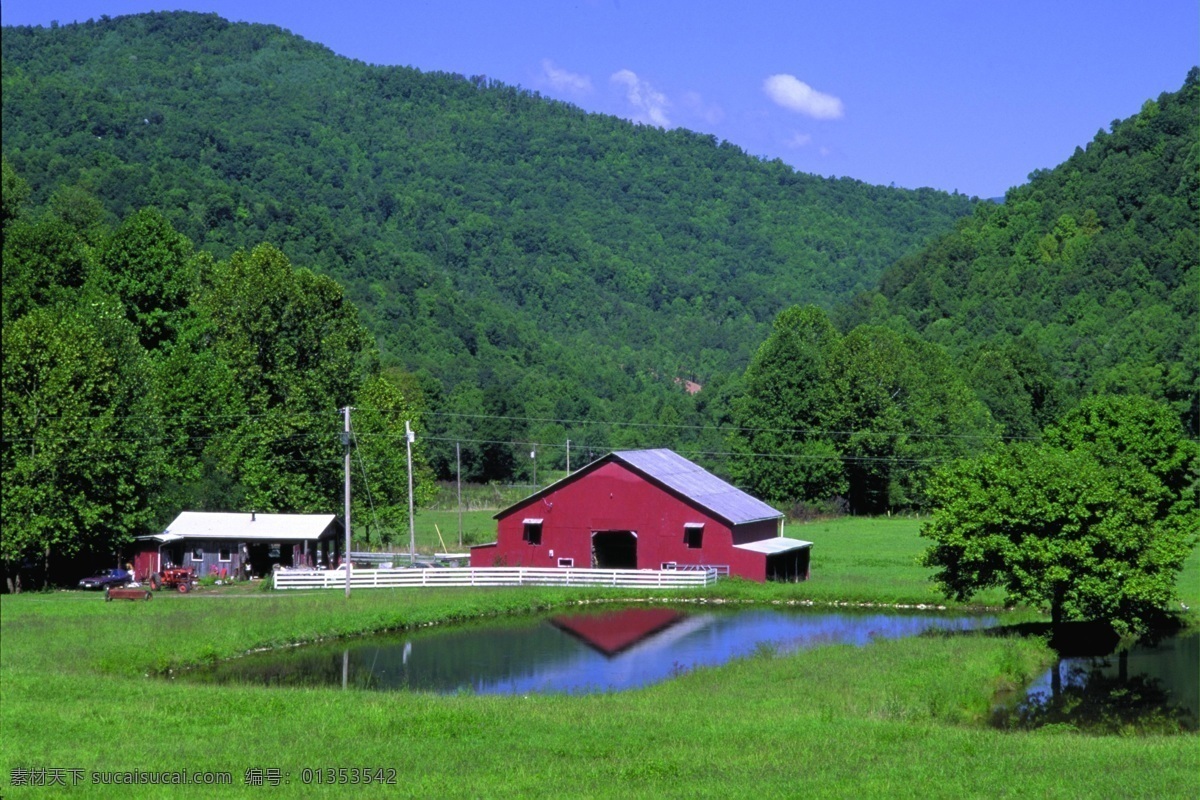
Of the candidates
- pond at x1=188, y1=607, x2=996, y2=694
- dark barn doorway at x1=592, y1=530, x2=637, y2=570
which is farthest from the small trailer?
dark barn doorway at x1=592, y1=530, x2=637, y2=570

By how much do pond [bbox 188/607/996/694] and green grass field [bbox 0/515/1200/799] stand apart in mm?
1857

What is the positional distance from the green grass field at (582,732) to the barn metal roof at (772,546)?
17.5m

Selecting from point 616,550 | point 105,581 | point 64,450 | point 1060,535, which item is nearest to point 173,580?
point 105,581

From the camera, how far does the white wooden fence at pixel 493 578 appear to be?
171ft

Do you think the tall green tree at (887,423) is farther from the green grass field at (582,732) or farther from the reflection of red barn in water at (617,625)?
the green grass field at (582,732)

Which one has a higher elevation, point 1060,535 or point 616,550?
point 1060,535

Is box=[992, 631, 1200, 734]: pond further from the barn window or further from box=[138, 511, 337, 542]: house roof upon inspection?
box=[138, 511, 337, 542]: house roof

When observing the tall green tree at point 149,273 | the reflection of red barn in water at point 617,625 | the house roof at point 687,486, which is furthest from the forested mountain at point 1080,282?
the reflection of red barn in water at point 617,625

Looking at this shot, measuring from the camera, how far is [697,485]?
197 feet

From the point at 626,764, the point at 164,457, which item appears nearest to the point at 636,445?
the point at 164,457

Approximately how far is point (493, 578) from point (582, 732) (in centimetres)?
3037

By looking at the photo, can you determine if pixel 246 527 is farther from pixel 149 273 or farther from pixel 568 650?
pixel 149 273

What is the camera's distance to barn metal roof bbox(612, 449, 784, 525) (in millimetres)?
57250

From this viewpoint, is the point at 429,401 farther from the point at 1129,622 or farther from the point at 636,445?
the point at 1129,622
